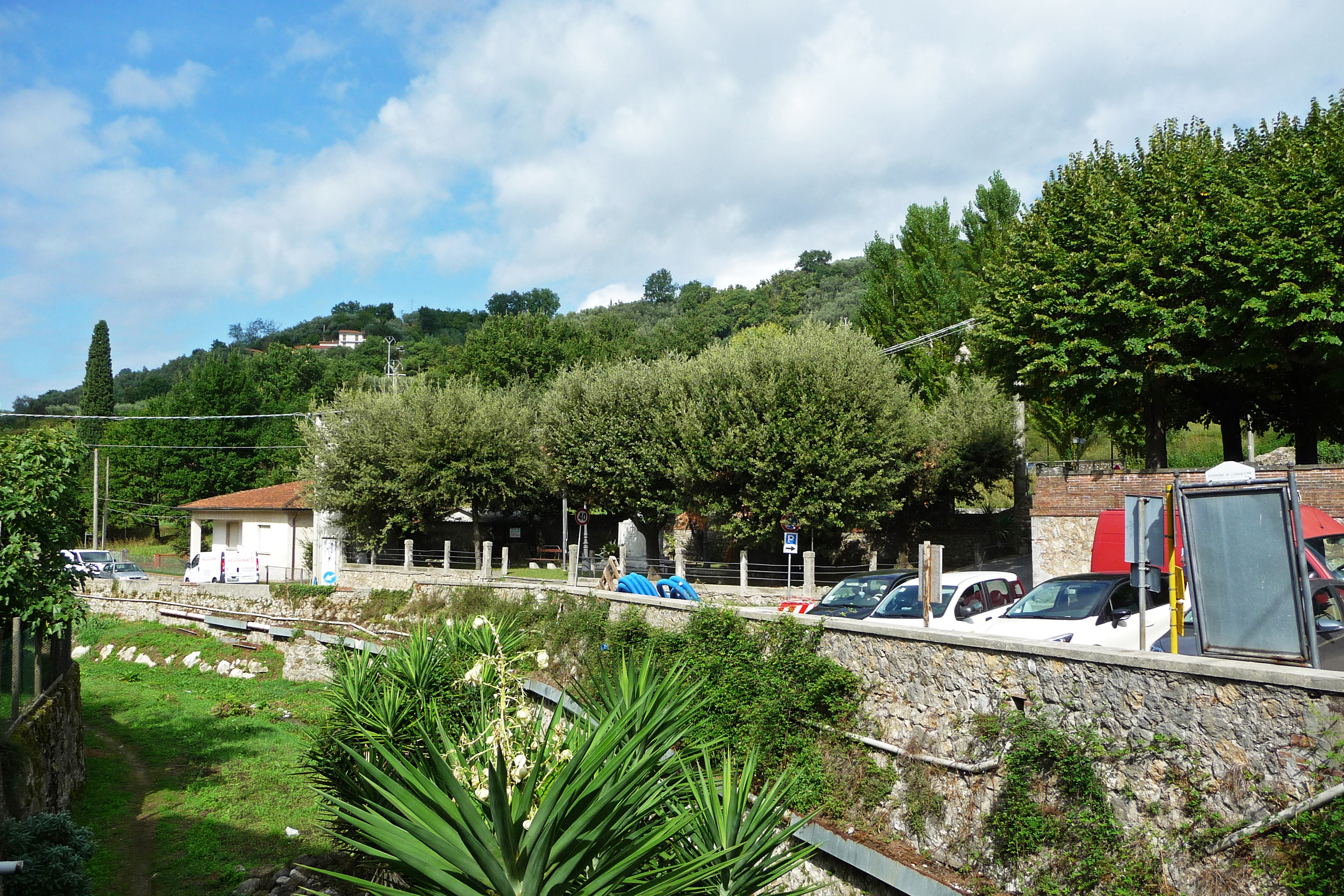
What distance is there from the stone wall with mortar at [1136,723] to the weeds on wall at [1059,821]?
0.13m

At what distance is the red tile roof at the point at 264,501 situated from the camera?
37.9m

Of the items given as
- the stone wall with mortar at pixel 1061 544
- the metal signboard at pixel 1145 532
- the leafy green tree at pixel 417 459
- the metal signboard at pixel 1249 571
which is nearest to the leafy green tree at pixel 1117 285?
the stone wall with mortar at pixel 1061 544

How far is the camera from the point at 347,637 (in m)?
26.9

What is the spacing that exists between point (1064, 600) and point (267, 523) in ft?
119

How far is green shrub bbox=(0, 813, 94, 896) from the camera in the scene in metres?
8.29

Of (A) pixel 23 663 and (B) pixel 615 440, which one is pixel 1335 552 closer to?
(A) pixel 23 663

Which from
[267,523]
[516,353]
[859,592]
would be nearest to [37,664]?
[859,592]

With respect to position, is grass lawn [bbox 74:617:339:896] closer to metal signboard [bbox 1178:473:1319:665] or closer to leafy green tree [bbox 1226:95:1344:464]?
metal signboard [bbox 1178:473:1319:665]

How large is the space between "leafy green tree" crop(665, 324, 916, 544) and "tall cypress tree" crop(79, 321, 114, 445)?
5022cm

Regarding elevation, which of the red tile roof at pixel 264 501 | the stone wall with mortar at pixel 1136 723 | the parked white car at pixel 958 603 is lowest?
the stone wall with mortar at pixel 1136 723

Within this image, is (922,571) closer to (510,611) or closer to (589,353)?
(510,611)

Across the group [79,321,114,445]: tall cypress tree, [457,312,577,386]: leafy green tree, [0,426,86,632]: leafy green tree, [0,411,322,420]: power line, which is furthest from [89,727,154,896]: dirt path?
[79,321,114,445]: tall cypress tree

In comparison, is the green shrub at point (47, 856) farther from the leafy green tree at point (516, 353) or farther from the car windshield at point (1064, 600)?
the leafy green tree at point (516, 353)

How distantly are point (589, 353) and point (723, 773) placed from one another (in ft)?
161
